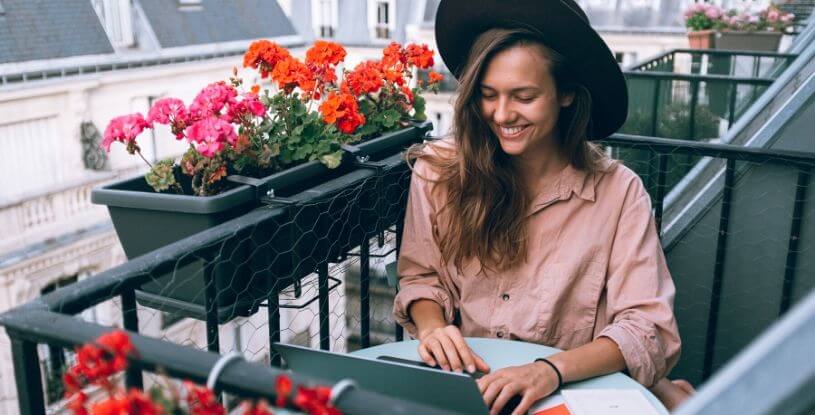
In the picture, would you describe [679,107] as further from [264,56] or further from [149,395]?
[149,395]

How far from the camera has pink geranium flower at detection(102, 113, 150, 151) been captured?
5.84ft

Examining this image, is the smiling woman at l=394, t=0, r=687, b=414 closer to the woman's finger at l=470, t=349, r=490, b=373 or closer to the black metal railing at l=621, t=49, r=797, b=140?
the woman's finger at l=470, t=349, r=490, b=373

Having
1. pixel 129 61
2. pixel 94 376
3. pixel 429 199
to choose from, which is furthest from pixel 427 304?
pixel 129 61

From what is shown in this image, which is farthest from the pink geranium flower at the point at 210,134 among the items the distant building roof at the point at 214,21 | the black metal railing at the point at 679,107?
the distant building roof at the point at 214,21

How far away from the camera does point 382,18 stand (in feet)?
77.2

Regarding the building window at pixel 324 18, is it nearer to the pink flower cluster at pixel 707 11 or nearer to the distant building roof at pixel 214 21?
the distant building roof at pixel 214 21

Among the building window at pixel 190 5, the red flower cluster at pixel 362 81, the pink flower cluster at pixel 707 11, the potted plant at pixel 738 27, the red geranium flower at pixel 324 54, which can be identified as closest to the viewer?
the red geranium flower at pixel 324 54

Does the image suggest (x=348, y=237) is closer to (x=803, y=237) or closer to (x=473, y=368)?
(x=473, y=368)

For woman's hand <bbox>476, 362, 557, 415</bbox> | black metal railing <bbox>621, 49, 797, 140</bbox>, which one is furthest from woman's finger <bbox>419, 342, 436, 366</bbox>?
black metal railing <bbox>621, 49, 797, 140</bbox>

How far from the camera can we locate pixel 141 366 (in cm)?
88

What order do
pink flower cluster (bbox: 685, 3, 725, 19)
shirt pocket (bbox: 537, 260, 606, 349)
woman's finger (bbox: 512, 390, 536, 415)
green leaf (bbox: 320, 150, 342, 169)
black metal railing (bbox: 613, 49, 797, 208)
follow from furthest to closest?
1. pink flower cluster (bbox: 685, 3, 725, 19)
2. black metal railing (bbox: 613, 49, 797, 208)
3. green leaf (bbox: 320, 150, 342, 169)
4. shirt pocket (bbox: 537, 260, 606, 349)
5. woman's finger (bbox: 512, 390, 536, 415)

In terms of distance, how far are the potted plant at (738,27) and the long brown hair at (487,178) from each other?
5.42 m

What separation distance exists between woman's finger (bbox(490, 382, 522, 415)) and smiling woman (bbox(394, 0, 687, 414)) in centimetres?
17

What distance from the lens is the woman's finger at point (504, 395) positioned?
1.36m
